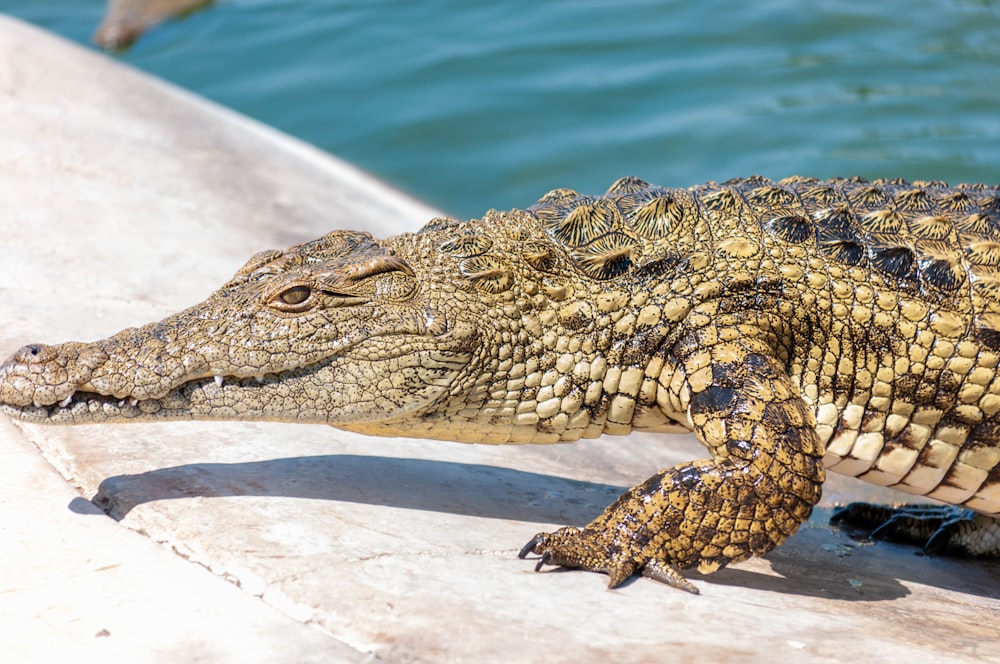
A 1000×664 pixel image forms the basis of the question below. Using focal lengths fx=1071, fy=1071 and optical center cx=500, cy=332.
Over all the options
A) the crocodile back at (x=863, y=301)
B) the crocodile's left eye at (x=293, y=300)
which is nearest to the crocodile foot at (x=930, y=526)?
the crocodile back at (x=863, y=301)

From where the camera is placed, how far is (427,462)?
14.5 ft

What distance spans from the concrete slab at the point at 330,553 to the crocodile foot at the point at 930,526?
0.32ft

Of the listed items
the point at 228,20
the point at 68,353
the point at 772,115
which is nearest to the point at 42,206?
the point at 68,353

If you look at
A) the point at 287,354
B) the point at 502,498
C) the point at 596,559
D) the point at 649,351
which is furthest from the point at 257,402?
the point at 649,351

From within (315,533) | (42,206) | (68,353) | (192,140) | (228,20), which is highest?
(228,20)

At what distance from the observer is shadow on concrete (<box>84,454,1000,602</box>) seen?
11.9 feet

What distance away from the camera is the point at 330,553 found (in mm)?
3252

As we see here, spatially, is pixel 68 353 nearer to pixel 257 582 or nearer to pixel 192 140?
pixel 257 582

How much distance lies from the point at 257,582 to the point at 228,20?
1182 cm

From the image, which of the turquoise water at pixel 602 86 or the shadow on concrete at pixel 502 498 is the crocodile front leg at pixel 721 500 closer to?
the shadow on concrete at pixel 502 498

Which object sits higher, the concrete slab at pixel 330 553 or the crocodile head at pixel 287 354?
the crocodile head at pixel 287 354

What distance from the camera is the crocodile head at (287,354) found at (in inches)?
135

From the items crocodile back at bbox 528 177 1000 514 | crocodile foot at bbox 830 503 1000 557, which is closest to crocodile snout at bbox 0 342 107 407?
crocodile back at bbox 528 177 1000 514

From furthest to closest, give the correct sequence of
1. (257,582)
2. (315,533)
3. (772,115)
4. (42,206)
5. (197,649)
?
1. (772,115)
2. (42,206)
3. (315,533)
4. (257,582)
5. (197,649)
